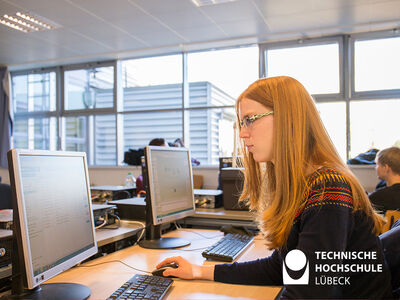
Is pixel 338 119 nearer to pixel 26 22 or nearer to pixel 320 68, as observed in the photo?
pixel 320 68

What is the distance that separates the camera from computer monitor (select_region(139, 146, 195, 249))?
1.62 meters

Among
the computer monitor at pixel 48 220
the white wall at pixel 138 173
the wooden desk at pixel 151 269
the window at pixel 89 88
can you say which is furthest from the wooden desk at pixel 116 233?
the window at pixel 89 88

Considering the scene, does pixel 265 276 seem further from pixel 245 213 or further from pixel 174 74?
pixel 174 74

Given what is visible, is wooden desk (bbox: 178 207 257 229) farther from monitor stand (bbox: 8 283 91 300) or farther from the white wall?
the white wall

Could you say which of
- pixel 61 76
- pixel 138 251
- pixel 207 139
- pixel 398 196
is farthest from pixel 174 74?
pixel 138 251

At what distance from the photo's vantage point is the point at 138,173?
5.50 meters

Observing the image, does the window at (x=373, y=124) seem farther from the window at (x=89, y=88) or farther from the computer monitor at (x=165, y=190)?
the window at (x=89, y=88)

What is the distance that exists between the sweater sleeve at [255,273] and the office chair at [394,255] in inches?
13.3

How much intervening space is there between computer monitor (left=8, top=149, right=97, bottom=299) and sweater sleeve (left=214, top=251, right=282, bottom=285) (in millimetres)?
449

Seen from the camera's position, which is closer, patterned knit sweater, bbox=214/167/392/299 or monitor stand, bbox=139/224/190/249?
patterned knit sweater, bbox=214/167/392/299

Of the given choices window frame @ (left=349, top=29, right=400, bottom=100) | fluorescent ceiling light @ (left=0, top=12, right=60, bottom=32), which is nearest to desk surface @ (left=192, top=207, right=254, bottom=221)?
window frame @ (left=349, top=29, right=400, bottom=100)

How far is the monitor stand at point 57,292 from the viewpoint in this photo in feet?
3.29

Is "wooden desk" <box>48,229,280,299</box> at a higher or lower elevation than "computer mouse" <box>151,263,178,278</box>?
lower

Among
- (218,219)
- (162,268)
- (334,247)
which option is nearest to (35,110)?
(218,219)
